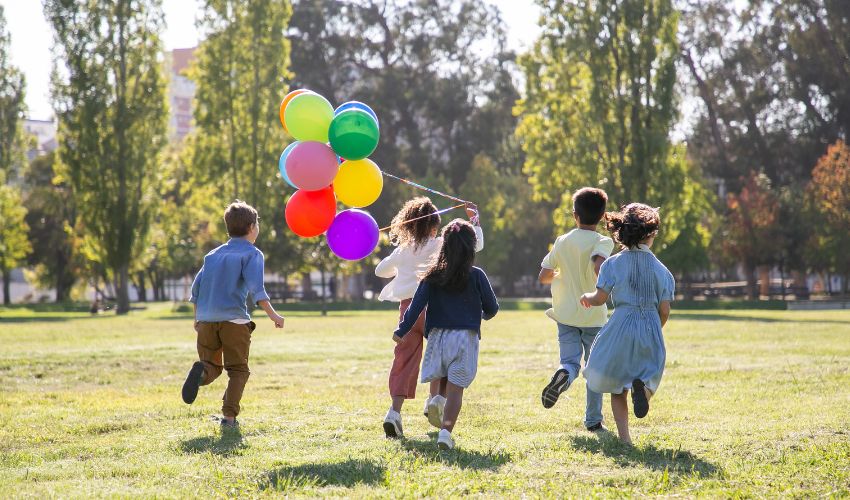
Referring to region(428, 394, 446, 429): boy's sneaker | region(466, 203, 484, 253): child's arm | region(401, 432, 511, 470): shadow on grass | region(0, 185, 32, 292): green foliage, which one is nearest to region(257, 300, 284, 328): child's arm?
region(428, 394, 446, 429): boy's sneaker

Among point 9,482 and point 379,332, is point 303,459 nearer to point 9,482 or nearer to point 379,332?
point 9,482

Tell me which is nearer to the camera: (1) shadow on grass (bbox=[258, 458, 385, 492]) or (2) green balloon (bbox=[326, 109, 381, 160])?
(1) shadow on grass (bbox=[258, 458, 385, 492])

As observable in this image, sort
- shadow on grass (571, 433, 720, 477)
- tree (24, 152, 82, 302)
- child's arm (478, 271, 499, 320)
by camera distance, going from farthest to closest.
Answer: tree (24, 152, 82, 302)
child's arm (478, 271, 499, 320)
shadow on grass (571, 433, 720, 477)

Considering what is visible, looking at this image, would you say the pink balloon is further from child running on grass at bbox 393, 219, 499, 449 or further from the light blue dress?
the light blue dress

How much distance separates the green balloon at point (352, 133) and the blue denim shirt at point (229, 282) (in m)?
1.31

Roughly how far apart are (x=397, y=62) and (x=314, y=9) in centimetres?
552

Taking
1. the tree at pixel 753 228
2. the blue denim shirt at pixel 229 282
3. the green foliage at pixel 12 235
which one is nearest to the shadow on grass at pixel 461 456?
the blue denim shirt at pixel 229 282

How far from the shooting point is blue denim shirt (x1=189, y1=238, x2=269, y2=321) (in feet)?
24.3

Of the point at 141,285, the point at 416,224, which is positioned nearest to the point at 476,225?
the point at 416,224

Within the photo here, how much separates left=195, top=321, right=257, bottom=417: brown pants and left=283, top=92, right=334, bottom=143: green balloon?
1.85 metres

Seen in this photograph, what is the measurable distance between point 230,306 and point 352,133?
6.14 ft

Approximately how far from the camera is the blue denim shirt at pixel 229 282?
742cm

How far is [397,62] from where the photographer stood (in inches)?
2045

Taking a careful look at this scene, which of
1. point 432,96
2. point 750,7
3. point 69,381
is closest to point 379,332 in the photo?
point 69,381
